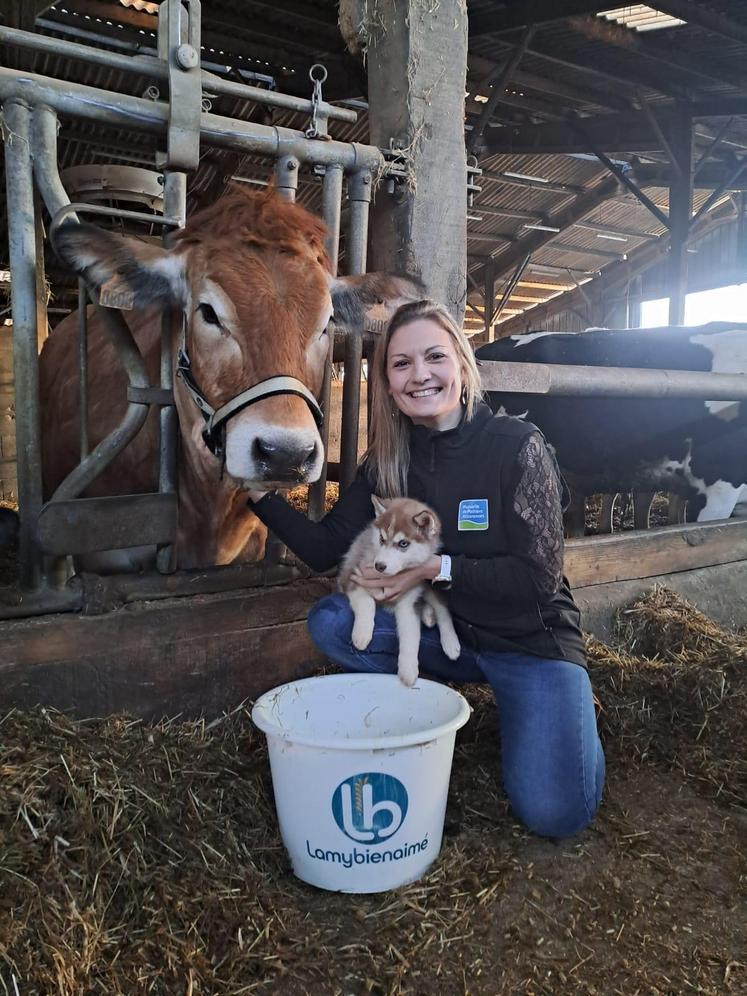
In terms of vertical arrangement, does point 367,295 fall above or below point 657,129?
below

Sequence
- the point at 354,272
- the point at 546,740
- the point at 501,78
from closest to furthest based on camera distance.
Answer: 1. the point at 546,740
2. the point at 354,272
3. the point at 501,78

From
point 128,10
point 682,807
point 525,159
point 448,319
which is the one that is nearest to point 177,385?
point 448,319

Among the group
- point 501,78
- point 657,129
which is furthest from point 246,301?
point 657,129

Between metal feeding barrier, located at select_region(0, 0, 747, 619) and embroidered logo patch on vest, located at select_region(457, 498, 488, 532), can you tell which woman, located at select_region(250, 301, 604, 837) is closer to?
embroidered logo patch on vest, located at select_region(457, 498, 488, 532)

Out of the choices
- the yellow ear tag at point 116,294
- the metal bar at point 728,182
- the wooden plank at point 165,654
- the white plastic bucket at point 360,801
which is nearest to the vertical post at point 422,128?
the yellow ear tag at point 116,294

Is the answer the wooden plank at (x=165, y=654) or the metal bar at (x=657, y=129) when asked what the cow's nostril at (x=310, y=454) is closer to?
the wooden plank at (x=165, y=654)

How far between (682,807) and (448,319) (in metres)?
1.78

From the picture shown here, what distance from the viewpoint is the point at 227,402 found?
8.25ft

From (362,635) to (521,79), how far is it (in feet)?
29.3

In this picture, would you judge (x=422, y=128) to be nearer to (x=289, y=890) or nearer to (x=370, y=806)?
(x=370, y=806)

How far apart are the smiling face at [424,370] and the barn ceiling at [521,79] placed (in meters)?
3.29

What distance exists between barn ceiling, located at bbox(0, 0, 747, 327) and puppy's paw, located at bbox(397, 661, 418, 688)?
4054 mm

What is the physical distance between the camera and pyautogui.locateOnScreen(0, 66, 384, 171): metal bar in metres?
2.46

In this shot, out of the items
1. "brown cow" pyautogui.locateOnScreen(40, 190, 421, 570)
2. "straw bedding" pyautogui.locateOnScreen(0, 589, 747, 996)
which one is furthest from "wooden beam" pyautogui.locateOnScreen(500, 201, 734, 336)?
"straw bedding" pyautogui.locateOnScreen(0, 589, 747, 996)
